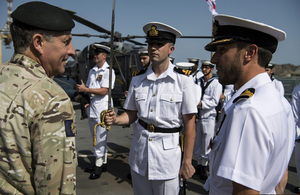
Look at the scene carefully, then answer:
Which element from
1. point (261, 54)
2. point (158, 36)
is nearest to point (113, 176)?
point (158, 36)

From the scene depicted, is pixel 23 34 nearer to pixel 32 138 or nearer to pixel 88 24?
pixel 32 138

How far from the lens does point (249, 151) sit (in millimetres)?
973

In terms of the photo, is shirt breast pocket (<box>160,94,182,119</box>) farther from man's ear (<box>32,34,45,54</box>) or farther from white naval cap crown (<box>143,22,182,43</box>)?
man's ear (<box>32,34,45,54</box>)

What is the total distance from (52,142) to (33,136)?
88 mm

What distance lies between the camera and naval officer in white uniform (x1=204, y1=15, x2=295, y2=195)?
0.97m

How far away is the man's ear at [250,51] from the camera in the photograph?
127cm

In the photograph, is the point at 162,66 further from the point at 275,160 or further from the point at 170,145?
the point at 275,160

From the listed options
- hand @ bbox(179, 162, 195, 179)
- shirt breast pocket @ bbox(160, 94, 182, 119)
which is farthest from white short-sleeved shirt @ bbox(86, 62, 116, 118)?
hand @ bbox(179, 162, 195, 179)

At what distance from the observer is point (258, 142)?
0.96 m

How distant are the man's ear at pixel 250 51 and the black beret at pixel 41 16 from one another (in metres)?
1.04

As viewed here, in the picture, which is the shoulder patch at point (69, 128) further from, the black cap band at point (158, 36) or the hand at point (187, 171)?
the black cap band at point (158, 36)

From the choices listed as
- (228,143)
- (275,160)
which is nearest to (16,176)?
(228,143)

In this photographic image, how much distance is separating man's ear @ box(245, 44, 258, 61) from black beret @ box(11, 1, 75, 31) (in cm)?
104

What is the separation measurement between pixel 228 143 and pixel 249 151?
0.32 ft
